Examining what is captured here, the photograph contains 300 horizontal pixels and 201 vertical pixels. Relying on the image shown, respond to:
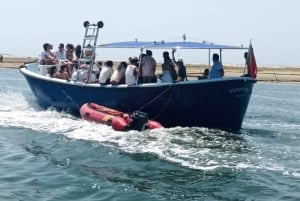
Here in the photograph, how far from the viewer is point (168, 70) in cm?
1541

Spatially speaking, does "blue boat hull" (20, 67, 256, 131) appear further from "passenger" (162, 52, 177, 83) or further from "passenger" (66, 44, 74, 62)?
"passenger" (66, 44, 74, 62)

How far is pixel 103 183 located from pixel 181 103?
564 cm

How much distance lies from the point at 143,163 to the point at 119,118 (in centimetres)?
354

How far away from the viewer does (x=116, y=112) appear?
1510cm

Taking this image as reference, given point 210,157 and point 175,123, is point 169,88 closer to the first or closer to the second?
point 175,123

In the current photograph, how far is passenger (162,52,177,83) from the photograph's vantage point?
606 inches

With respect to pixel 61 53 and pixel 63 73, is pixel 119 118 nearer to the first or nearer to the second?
pixel 63 73

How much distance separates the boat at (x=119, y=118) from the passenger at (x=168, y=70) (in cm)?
157

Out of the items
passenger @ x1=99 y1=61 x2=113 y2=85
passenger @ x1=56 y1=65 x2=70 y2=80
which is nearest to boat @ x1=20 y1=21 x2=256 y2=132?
passenger @ x1=99 y1=61 x2=113 y2=85

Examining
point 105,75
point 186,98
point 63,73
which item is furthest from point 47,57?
point 186,98

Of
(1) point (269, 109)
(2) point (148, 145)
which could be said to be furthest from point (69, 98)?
(1) point (269, 109)

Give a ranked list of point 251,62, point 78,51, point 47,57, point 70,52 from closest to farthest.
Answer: point 251,62 < point 78,51 < point 47,57 < point 70,52

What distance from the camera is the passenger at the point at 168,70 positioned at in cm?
1538

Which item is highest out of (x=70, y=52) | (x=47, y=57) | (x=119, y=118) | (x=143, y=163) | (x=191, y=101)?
(x=70, y=52)
